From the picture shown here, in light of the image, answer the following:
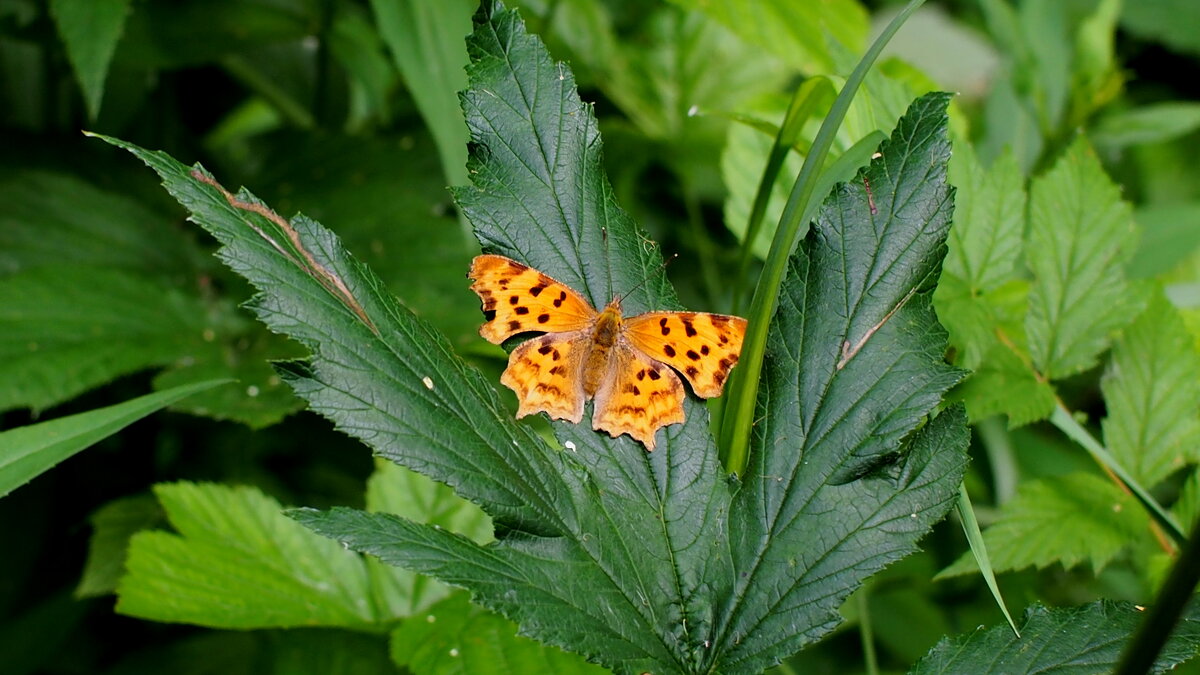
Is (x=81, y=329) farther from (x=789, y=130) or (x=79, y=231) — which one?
(x=789, y=130)

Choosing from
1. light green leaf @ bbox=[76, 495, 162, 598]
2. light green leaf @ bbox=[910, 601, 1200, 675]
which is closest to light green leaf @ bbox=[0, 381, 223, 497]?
light green leaf @ bbox=[76, 495, 162, 598]

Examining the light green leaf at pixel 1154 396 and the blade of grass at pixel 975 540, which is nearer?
the blade of grass at pixel 975 540

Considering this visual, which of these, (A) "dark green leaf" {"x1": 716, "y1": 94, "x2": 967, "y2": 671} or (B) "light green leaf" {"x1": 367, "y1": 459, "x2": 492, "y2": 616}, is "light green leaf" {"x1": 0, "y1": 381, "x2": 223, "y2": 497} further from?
(A) "dark green leaf" {"x1": 716, "y1": 94, "x2": 967, "y2": 671}

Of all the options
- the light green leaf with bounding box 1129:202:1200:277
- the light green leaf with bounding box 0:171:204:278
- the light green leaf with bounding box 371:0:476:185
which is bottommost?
the light green leaf with bounding box 0:171:204:278

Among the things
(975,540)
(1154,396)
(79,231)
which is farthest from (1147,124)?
(79,231)

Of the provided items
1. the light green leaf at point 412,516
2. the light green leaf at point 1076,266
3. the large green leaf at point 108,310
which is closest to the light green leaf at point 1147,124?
the light green leaf at point 1076,266

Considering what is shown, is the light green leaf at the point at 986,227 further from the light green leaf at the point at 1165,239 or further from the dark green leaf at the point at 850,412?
the light green leaf at the point at 1165,239
